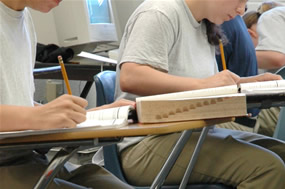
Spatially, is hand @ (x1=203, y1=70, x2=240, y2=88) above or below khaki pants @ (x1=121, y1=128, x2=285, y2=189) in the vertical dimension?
above

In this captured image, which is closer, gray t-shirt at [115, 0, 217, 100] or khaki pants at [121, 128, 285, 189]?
khaki pants at [121, 128, 285, 189]

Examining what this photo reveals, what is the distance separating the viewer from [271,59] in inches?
96.1

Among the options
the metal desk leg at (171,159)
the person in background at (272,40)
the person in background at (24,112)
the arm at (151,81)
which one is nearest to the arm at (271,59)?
the person in background at (272,40)

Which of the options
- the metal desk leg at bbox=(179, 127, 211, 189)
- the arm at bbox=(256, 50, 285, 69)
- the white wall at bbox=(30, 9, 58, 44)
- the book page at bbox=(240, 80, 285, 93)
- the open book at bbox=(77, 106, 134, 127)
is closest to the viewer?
the open book at bbox=(77, 106, 134, 127)

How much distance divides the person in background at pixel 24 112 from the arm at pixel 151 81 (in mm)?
225

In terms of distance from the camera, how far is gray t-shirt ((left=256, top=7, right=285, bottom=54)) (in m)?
2.49

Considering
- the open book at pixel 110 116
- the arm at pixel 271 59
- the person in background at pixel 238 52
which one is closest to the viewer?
the open book at pixel 110 116

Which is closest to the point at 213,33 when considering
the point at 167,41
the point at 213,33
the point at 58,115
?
the point at 213,33

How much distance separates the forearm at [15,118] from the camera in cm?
77

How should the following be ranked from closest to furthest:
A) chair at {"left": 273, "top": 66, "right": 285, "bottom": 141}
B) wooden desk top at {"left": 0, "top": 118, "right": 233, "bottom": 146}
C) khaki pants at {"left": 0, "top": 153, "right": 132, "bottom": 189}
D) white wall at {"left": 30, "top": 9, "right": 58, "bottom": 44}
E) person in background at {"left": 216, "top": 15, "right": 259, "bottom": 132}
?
wooden desk top at {"left": 0, "top": 118, "right": 233, "bottom": 146}
khaki pants at {"left": 0, "top": 153, "right": 132, "bottom": 189}
chair at {"left": 273, "top": 66, "right": 285, "bottom": 141}
person in background at {"left": 216, "top": 15, "right": 259, "bottom": 132}
white wall at {"left": 30, "top": 9, "right": 58, "bottom": 44}

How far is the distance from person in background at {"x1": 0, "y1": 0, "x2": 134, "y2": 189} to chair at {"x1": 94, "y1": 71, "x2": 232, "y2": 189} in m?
0.24

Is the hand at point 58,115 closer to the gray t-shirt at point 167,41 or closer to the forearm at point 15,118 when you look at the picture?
the forearm at point 15,118

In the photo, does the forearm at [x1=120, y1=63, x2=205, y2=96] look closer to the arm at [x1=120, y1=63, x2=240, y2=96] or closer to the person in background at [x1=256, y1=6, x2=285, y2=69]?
the arm at [x1=120, y1=63, x2=240, y2=96]

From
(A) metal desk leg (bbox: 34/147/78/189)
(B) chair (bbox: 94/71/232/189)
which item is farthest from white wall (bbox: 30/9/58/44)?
(A) metal desk leg (bbox: 34/147/78/189)
